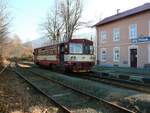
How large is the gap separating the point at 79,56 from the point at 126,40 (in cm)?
1223

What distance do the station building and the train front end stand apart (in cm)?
813

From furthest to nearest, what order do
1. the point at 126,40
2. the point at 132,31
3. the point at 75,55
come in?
the point at 126,40 → the point at 132,31 → the point at 75,55

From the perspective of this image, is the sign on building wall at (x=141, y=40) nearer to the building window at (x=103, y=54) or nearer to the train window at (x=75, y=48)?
the building window at (x=103, y=54)

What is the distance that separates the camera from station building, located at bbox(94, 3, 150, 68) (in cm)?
2958

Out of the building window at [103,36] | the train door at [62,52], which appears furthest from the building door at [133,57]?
the train door at [62,52]

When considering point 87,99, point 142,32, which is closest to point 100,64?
point 142,32

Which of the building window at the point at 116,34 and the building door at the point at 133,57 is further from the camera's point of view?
the building window at the point at 116,34

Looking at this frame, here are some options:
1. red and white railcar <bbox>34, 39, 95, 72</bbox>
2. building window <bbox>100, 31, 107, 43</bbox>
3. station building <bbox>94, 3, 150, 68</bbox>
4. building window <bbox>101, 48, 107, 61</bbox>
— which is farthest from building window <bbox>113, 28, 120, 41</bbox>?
red and white railcar <bbox>34, 39, 95, 72</bbox>

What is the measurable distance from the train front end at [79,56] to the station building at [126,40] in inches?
320

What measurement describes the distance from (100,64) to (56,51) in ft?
53.0

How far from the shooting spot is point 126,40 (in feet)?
A: 109

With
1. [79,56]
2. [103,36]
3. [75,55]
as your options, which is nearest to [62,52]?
[75,55]

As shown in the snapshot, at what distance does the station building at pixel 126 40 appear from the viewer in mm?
29578

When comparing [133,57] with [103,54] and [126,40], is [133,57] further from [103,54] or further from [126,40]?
[103,54]
